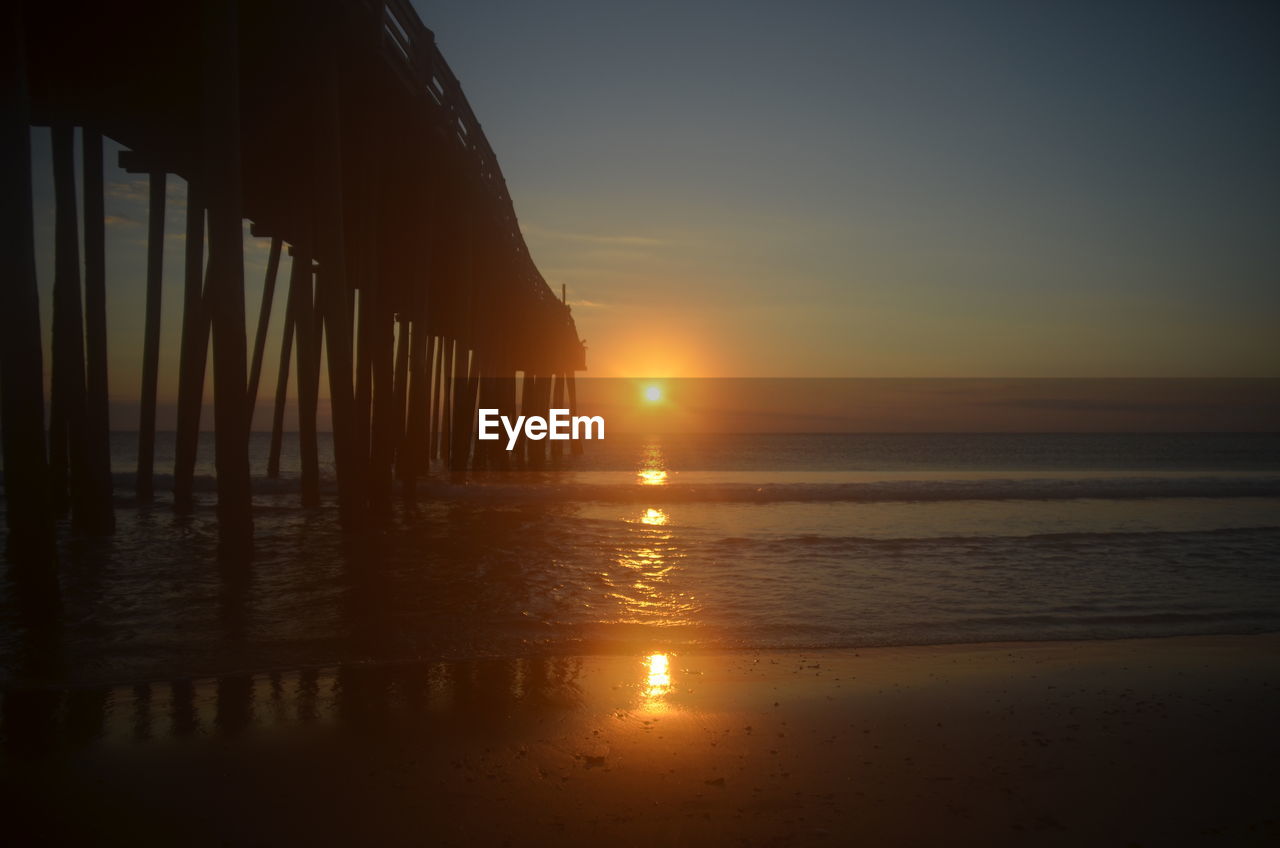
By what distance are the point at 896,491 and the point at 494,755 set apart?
61.0 ft

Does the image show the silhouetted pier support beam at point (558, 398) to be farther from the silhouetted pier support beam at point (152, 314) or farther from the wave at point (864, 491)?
the silhouetted pier support beam at point (152, 314)

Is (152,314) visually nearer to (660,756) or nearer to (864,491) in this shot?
(660,756)

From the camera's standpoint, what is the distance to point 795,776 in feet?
11.6

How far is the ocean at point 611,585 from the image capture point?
5.78 m

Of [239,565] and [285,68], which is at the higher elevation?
[285,68]

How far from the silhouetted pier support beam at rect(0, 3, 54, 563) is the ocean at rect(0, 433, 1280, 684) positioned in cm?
91

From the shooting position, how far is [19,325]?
544cm

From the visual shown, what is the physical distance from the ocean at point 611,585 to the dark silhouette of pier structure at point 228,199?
835mm

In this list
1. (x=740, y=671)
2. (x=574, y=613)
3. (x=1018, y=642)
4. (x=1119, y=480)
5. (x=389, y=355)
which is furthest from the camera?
(x=1119, y=480)

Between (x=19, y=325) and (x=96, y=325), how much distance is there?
5125mm

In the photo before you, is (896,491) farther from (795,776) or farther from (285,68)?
(795,776)

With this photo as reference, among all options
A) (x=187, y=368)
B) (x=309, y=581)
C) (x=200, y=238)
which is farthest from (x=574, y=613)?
(x=200, y=238)

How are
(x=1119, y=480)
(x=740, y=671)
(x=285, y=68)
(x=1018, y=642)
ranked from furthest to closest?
(x=1119, y=480) → (x=285, y=68) → (x=1018, y=642) → (x=740, y=671)

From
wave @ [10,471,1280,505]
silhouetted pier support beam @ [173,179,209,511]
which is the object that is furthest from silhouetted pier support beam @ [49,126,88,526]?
wave @ [10,471,1280,505]
